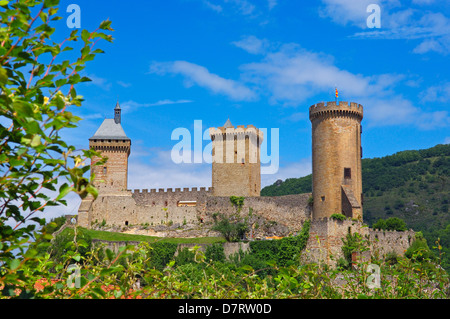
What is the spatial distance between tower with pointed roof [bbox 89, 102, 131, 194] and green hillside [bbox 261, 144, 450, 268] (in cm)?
3601

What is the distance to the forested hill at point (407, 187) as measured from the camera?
86375 mm

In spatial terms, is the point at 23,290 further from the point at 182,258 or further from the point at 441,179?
the point at 441,179

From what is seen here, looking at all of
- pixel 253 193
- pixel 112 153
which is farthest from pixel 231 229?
pixel 112 153

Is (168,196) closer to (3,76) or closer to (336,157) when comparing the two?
(336,157)

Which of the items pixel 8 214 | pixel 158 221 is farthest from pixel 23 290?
pixel 158 221

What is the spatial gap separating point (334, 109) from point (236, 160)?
37.1ft

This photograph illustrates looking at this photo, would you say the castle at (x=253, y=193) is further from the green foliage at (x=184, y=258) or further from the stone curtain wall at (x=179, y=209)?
the green foliage at (x=184, y=258)

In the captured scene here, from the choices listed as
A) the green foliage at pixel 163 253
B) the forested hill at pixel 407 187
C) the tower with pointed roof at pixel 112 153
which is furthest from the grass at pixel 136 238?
the forested hill at pixel 407 187

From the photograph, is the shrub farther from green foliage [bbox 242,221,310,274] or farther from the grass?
the grass

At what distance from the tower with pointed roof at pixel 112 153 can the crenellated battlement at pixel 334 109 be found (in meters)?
17.7

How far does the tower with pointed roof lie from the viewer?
4844 cm

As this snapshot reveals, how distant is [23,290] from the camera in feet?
18.2

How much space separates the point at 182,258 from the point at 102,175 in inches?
613

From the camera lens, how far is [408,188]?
9719 cm
